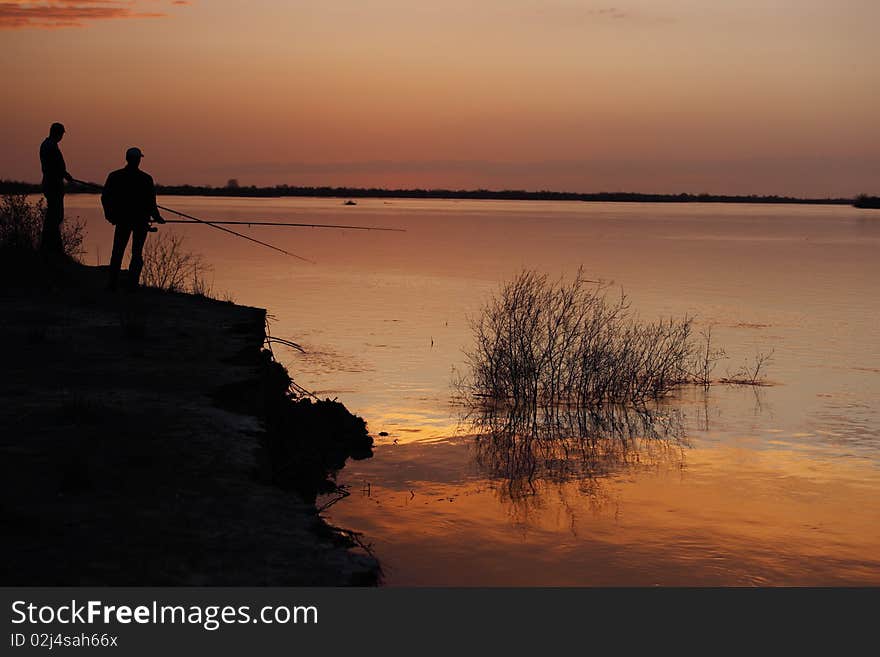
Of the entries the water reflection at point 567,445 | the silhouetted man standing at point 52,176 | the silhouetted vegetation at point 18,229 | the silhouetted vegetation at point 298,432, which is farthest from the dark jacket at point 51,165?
the water reflection at point 567,445

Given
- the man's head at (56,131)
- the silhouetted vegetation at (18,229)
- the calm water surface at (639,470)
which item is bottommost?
the calm water surface at (639,470)

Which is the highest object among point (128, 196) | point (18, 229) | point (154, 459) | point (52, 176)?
point (52, 176)

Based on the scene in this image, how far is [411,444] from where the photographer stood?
1541 cm

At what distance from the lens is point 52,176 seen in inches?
688

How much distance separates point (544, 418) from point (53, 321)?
25.8ft

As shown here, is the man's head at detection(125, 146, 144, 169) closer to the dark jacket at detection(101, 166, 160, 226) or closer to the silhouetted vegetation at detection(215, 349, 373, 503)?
the dark jacket at detection(101, 166, 160, 226)

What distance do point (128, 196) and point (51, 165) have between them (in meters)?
2.22

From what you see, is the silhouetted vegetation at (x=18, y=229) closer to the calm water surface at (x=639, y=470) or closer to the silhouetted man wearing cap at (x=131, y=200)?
the silhouetted man wearing cap at (x=131, y=200)

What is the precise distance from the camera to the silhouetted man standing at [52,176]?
677 inches

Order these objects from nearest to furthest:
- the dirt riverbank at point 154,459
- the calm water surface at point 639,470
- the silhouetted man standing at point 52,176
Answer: the dirt riverbank at point 154,459, the calm water surface at point 639,470, the silhouetted man standing at point 52,176

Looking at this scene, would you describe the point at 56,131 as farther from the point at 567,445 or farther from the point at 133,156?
the point at 567,445

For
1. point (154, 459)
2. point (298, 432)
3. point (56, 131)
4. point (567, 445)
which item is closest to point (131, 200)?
point (56, 131)
